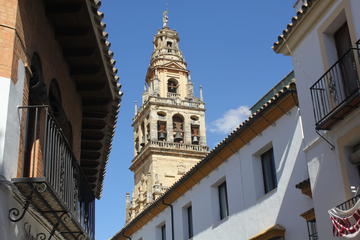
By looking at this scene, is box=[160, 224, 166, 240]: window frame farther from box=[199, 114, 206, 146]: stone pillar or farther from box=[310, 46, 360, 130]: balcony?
box=[199, 114, 206, 146]: stone pillar

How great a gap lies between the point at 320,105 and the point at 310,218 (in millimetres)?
4792

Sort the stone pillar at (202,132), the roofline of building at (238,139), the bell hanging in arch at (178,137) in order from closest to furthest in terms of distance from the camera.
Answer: the roofline of building at (238,139) → the bell hanging in arch at (178,137) → the stone pillar at (202,132)

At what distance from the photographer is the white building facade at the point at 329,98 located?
35.9 ft

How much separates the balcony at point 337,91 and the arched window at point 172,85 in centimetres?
5892

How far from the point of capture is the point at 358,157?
10875 mm

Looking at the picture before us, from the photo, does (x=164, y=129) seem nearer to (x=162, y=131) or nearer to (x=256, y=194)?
(x=162, y=131)

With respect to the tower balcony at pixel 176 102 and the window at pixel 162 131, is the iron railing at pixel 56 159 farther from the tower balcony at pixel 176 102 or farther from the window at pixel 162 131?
the tower balcony at pixel 176 102

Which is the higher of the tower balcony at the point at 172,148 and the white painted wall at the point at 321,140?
the tower balcony at the point at 172,148

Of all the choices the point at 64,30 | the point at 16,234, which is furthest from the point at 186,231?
the point at 16,234

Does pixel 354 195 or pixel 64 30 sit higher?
pixel 64 30

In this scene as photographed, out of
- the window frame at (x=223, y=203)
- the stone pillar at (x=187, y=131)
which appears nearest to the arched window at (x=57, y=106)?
the window frame at (x=223, y=203)

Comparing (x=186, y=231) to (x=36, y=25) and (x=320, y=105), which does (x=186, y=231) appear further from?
(x=36, y=25)

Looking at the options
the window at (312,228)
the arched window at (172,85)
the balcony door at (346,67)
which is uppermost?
the arched window at (172,85)

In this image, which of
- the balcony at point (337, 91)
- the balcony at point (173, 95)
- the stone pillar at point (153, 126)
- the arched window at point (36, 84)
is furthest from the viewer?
the balcony at point (173, 95)
